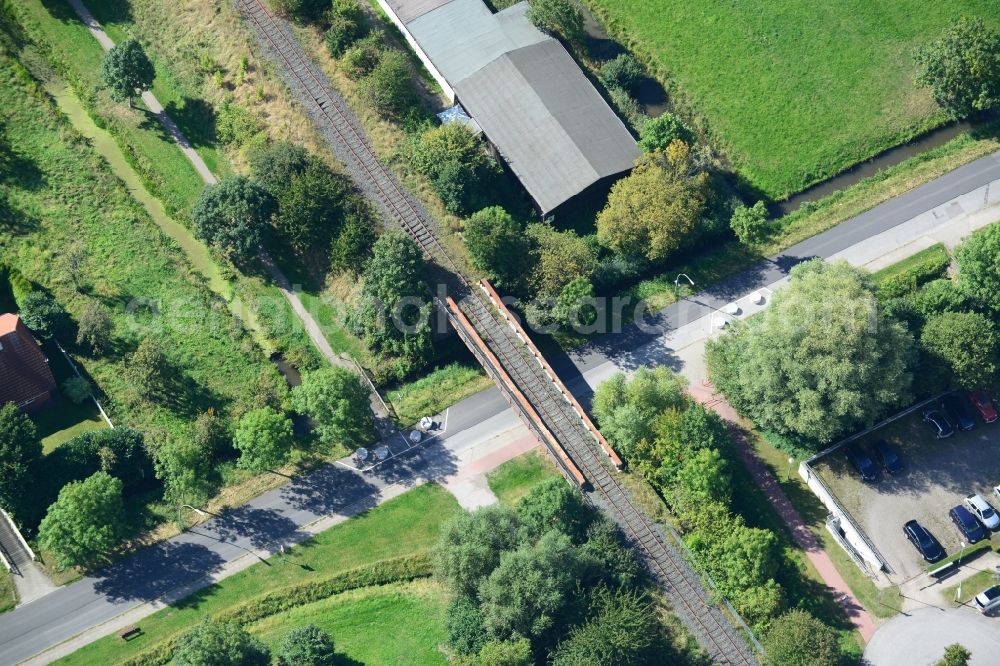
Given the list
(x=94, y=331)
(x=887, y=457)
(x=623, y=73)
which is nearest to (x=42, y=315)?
(x=94, y=331)

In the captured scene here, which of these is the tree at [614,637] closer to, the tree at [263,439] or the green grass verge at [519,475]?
the green grass verge at [519,475]

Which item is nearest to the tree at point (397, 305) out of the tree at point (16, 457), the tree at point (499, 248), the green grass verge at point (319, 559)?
the tree at point (499, 248)

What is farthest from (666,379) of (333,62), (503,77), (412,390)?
(333,62)

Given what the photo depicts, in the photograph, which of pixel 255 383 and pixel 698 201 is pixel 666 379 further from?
pixel 255 383

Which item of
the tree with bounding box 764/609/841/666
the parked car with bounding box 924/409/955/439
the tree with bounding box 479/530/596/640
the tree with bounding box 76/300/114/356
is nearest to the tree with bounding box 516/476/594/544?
the tree with bounding box 479/530/596/640

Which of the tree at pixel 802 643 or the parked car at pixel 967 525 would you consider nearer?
the tree at pixel 802 643

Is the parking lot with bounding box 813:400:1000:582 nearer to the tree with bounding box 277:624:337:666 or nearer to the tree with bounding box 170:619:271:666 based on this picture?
the tree with bounding box 277:624:337:666
